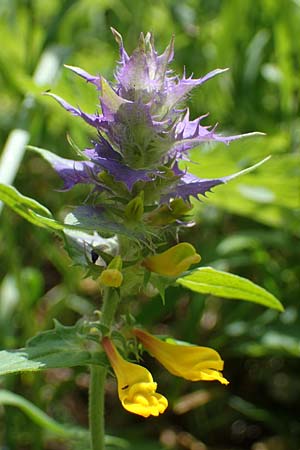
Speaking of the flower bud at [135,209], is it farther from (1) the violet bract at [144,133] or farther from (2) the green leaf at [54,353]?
(2) the green leaf at [54,353]

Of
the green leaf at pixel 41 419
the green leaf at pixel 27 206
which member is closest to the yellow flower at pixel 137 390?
the green leaf at pixel 27 206

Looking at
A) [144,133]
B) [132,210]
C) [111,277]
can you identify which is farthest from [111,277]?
[144,133]

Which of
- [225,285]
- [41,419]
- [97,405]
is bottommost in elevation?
[41,419]

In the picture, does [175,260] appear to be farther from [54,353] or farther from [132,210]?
[54,353]

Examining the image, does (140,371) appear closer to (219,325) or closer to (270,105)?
(219,325)

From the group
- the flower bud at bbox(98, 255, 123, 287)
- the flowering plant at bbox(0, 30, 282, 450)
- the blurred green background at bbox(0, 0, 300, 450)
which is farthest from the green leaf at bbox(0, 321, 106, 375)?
the blurred green background at bbox(0, 0, 300, 450)

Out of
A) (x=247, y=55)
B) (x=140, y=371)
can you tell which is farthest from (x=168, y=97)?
(x=247, y=55)
